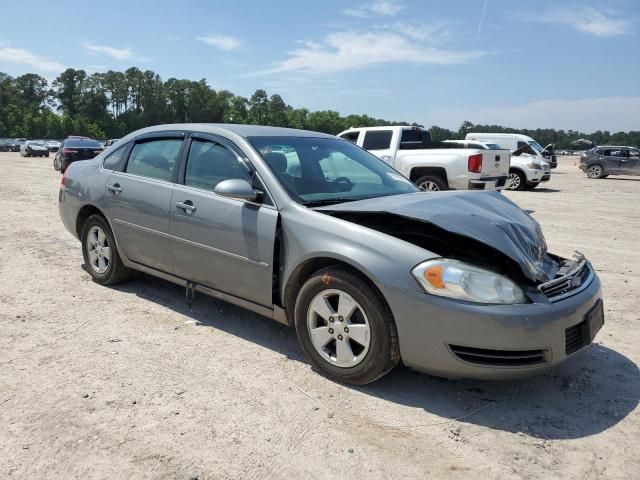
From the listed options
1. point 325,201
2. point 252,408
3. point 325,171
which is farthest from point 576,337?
point 325,171

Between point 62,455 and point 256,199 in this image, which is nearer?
point 62,455

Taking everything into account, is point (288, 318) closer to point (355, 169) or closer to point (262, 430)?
point (262, 430)

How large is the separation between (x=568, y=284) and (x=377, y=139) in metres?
10.3

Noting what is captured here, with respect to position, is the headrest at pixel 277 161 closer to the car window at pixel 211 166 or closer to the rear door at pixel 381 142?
the car window at pixel 211 166

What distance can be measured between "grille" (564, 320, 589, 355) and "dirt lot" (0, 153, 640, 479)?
35cm

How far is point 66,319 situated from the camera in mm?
4340

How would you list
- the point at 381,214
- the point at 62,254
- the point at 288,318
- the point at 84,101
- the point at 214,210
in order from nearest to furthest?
1. the point at 381,214
2. the point at 288,318
3. the point at 214,210
4. the point at 62,254
5. the point at 84,101

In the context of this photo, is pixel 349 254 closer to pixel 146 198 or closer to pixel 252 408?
pixel 252 408

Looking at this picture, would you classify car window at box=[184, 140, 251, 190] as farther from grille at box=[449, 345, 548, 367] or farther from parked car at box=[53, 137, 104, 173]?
parked car at box=[53, 137, 104, 173]

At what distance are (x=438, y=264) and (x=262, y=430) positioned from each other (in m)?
1.31

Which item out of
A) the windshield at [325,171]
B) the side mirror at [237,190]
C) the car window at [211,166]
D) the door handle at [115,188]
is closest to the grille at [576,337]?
the windshield at [325,171]

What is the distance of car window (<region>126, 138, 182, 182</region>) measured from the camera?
4.42 m

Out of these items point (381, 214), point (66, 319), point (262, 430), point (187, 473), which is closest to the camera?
point (187, 473)

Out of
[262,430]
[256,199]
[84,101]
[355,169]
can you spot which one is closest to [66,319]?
[256,199]
